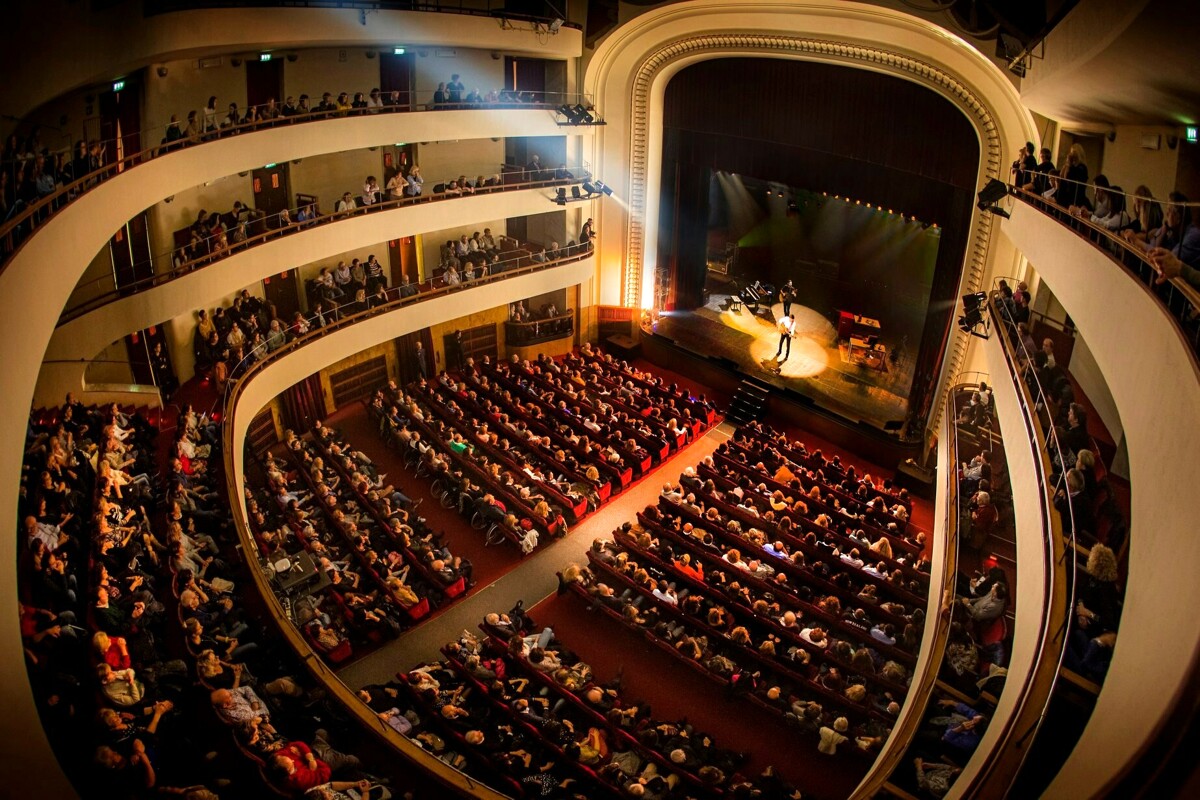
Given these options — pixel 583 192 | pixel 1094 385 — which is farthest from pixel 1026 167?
pixel 583 192

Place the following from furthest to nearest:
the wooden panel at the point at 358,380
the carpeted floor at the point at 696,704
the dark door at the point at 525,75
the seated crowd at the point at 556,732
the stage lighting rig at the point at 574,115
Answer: the dark door at the point at 525,75
the stage lighting rig at the point at 574,115
the wooden panel at the point at 358,380
the carpeted floor at the point at 696,704
the seated crowd at the point at 556,732

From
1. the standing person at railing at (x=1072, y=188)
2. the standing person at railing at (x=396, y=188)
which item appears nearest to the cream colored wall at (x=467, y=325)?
the standing person at railing at (x=396, y=188)

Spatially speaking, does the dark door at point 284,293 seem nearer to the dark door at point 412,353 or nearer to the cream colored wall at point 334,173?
the cream colored wall at point 334,173

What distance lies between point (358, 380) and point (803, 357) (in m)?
9.26

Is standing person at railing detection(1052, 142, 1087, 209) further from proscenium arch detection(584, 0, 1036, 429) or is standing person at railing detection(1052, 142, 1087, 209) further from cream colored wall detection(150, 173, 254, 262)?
cream colored wall detection(150, 173, 254, 262)

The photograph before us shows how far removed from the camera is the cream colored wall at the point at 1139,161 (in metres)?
7.79

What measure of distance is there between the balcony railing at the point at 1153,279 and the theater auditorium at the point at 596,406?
49 millimetres

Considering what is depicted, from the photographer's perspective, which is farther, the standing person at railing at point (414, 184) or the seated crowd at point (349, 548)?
the standing person at railing at point (414, 184)

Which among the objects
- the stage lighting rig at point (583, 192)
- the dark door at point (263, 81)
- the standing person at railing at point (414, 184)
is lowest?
the standing person at railing at point (414, 184)

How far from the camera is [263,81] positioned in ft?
43.8

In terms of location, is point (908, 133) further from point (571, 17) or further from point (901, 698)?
point (901, 698)

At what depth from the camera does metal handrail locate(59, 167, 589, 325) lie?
949 cm

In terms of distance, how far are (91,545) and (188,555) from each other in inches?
36.0

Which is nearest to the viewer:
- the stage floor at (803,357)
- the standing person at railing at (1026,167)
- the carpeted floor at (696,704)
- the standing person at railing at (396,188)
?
the carpeted floor at (696,704)
